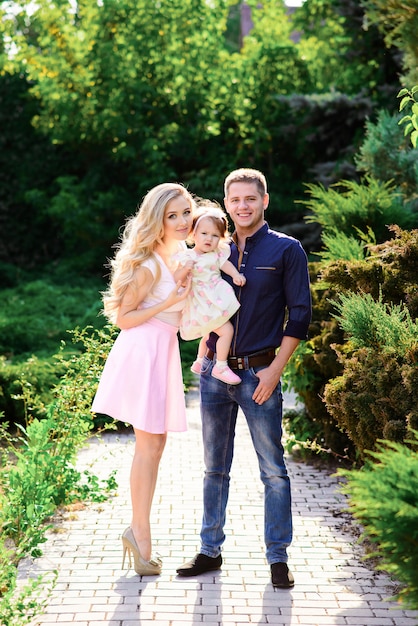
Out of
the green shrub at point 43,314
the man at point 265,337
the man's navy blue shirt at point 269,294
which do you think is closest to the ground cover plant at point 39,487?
the man at point 265,337

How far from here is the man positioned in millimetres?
4211

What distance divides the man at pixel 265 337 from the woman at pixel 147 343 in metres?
0.23

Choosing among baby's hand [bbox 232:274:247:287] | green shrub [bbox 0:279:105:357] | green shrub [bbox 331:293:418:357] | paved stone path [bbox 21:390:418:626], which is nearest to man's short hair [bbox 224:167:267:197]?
baby's hand [bbox 232:274:247:287]

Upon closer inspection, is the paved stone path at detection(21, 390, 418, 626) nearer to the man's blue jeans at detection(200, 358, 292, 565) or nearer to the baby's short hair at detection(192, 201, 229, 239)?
the man's blue jeans at detection(200, 358, 292, 565)

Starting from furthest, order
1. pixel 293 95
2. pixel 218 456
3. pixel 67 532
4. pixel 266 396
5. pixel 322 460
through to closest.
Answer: pixel 293 95, pixel 322 460, pixel 67 532, pixel 218 456, pixel 266 396

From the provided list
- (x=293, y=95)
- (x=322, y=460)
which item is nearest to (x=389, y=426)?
(x=322, y=460)

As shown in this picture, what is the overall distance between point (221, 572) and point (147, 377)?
1.14m

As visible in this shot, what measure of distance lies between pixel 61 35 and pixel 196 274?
1414 cm

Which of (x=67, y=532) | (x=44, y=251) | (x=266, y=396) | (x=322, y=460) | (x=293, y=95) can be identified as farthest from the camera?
(x=44, y=251)

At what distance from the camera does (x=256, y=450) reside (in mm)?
4301

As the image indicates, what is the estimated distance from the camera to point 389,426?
4.31m

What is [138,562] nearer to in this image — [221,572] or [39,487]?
[221,572]

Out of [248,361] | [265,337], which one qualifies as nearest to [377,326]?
[265,337]

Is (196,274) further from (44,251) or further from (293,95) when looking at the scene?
(44,251)
